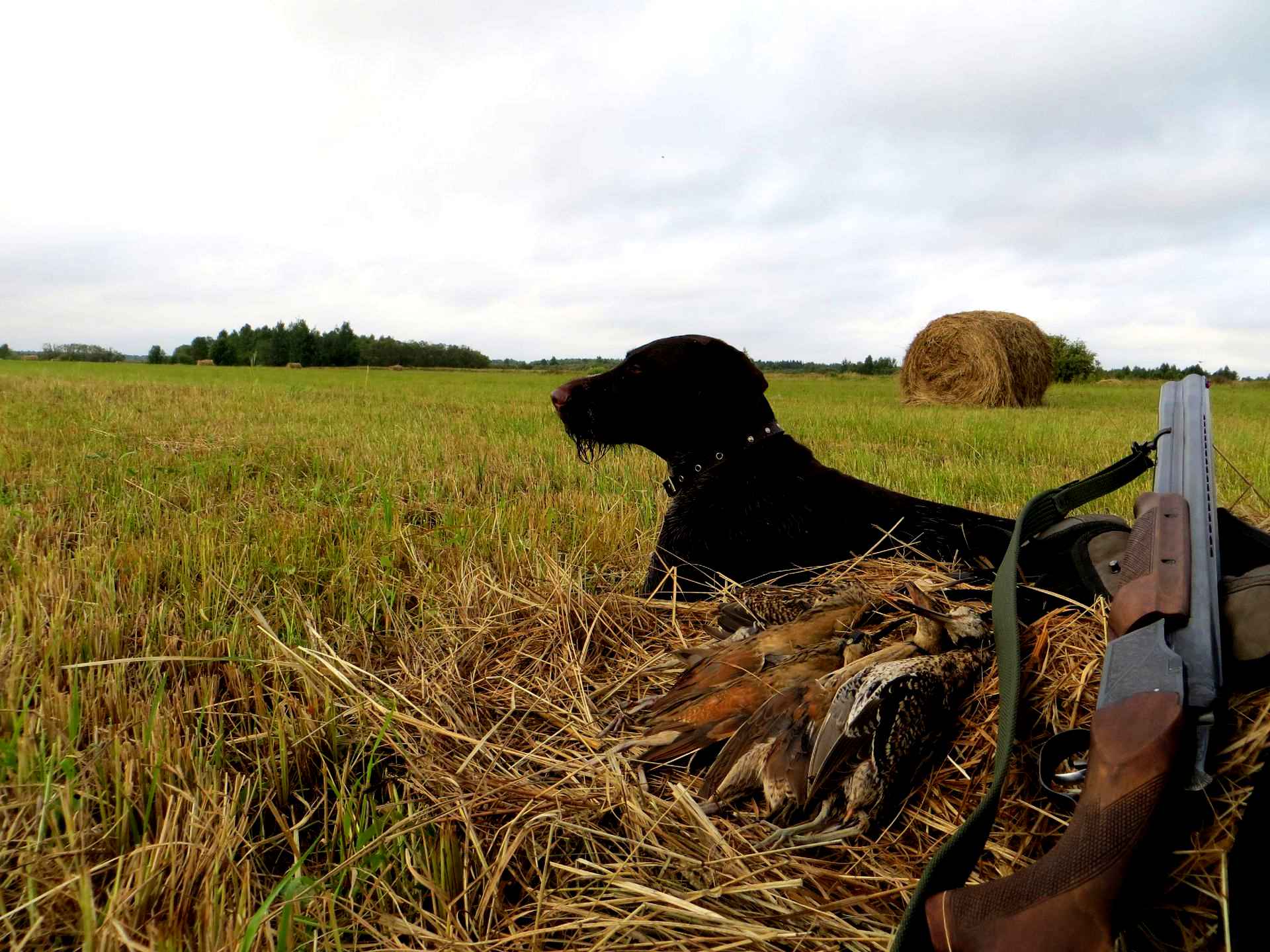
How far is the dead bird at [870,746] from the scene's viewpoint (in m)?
1.42

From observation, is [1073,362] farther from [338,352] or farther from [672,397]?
[338,352]

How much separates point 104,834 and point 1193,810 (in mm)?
1995

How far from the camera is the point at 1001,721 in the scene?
1304 millimetres

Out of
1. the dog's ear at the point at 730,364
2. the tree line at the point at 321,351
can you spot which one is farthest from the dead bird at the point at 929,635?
the tree line at the point at 321,351

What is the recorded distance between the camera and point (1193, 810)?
46.5 inches

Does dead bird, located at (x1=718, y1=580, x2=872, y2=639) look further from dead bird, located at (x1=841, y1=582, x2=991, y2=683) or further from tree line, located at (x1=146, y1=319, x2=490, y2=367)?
tree line, located at (x1=146, y1=319, x2=490, y2=367)

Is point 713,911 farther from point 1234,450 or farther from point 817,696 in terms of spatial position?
point 1234,450

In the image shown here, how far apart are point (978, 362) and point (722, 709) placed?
53.9 feet

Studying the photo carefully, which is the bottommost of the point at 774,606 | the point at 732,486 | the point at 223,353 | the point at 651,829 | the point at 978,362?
the point at 651,829

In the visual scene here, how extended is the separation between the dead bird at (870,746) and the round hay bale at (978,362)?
51.8ft

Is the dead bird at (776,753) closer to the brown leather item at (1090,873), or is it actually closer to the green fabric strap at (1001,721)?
the green fabric strap at (1001,721)

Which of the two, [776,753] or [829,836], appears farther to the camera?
[776,753]

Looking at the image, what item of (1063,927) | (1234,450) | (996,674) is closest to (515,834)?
(1063,927)

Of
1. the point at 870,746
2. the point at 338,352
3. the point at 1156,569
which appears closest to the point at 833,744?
the point at 870,746
